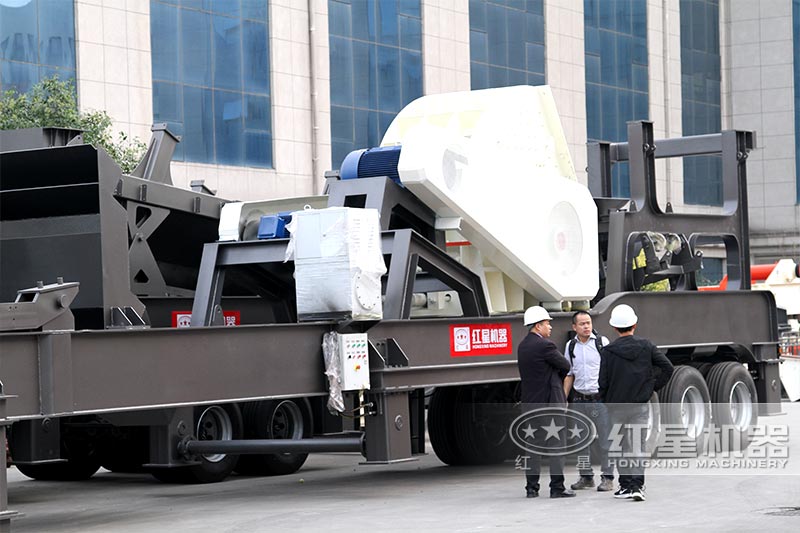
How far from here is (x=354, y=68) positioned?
36875 millimetres

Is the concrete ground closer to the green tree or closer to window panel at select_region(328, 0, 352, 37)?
the green tree

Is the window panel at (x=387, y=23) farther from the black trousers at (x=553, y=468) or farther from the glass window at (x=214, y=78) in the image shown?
the black trousers at (x=553, y=468)

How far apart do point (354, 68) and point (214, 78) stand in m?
5.53

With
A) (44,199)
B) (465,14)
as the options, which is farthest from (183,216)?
(465,14)

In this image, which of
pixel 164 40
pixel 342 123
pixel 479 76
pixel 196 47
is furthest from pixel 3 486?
pixel 479 76

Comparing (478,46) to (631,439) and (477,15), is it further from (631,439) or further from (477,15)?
(631,439)

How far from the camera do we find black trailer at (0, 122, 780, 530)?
31.4ft

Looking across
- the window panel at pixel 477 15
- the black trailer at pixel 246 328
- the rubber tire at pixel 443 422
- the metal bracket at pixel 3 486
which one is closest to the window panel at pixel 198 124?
the window panel at pixel 477 15

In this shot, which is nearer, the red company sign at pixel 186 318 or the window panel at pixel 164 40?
the red company sign at pixel 186 318

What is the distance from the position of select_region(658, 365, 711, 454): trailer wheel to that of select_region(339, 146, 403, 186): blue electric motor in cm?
416

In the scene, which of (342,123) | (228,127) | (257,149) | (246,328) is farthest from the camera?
(342,123)

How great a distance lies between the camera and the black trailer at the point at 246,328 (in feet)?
31.4

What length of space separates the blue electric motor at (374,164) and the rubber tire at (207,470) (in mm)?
2840

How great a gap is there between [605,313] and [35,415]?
22.1ft
